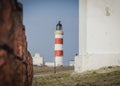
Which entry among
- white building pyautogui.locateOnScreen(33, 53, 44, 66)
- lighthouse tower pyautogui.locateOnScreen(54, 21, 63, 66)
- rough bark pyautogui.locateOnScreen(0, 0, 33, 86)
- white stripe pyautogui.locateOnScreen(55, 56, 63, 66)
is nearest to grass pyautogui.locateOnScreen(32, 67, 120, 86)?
rough bark pyautogui.locateOnScreen(0, 0, 33, 86)

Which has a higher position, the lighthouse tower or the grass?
the lighthouse tower

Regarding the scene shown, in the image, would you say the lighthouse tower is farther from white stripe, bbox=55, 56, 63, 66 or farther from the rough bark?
the rough bark

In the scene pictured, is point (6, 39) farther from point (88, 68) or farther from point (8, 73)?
point (88, 68)

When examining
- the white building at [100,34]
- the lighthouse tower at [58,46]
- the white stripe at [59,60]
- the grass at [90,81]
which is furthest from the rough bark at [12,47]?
the white stripe at [59,60]

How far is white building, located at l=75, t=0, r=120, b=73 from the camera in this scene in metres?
3.60

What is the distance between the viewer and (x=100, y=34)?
3656 millimetres

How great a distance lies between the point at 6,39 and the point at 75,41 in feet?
21.3

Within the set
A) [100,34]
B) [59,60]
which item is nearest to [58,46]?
[59,60]

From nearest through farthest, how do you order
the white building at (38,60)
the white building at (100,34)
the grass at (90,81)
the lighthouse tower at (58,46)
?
the grass at (90,81) → the white building at (100,34) → the lighthouse tower at (58,46) → the white building at (38,60)

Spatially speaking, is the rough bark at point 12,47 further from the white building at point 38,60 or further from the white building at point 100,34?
the white building at point 38,60

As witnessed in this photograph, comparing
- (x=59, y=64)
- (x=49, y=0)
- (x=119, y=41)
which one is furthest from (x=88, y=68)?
(x=49, y=0)

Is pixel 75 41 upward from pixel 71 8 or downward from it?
downward

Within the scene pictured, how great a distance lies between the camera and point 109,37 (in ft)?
11.9

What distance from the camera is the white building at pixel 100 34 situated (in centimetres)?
360
